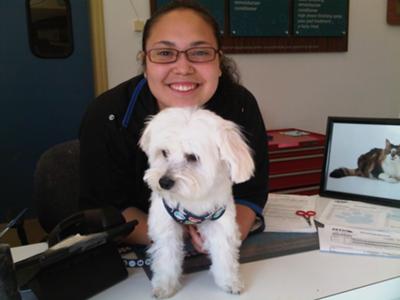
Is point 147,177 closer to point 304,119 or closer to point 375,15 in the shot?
point 304,119

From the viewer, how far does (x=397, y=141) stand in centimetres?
137

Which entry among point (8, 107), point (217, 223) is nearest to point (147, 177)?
point (217, 223)

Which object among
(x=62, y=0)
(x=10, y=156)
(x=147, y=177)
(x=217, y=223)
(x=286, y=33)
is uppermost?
(x=62, y=0)

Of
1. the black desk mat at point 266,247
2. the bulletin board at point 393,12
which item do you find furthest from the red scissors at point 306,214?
the bulletin board at point 393,12

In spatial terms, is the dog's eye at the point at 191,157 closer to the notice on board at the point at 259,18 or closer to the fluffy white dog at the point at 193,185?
the fluffy white dog at the point at 193,185

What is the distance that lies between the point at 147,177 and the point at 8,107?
79.4 inches

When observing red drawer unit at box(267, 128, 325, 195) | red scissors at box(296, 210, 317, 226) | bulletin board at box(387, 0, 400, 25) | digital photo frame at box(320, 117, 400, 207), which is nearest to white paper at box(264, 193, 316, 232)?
red scissors at box(296, 210, 317, 226)

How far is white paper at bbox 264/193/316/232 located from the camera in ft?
3.91

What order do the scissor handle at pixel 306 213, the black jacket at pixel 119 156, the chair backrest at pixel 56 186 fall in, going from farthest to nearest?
the chair backrest at pixel 56 186, the scissor handle at pixel 306 213, the black jacket at pixel 119 156

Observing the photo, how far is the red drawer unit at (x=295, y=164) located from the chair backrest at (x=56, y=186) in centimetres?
140

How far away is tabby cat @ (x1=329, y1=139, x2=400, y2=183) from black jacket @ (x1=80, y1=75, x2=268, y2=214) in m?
0.40

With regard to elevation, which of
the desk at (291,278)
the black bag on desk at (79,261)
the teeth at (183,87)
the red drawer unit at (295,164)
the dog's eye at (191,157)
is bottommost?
the red drawer unit at (295,164)

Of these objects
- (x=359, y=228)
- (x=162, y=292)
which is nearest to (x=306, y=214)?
(x=359, y=228)

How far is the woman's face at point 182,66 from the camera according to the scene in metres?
1.05
